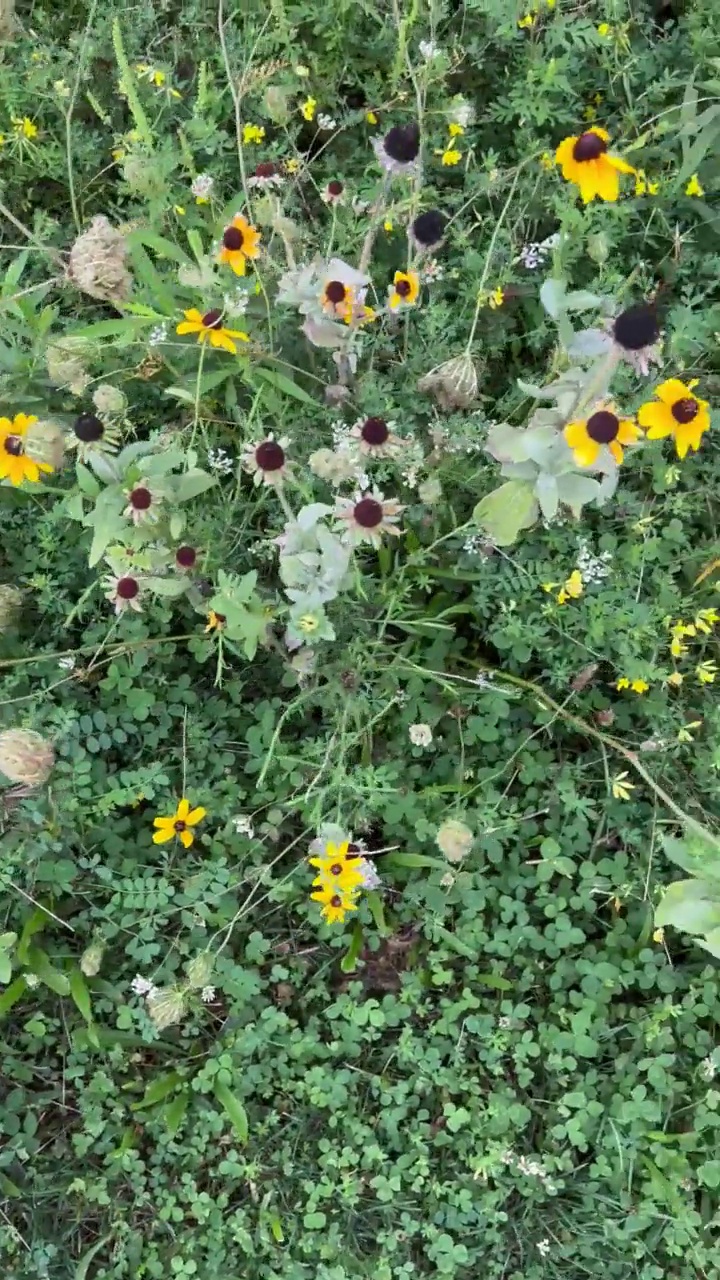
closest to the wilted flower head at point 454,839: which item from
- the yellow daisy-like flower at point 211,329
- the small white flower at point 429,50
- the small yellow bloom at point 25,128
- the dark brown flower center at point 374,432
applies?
the dark brown flower center at point 374,432

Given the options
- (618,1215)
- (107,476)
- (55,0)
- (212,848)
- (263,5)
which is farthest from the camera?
(55,0)

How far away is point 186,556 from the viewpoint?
59.9 inches

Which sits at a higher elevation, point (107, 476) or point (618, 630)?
point (107, 476)

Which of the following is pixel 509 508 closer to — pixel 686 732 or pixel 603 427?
pixel 603 427

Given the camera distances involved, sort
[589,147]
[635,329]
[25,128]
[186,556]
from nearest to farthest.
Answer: [635,329], [589,147], [186,556], [25,128]

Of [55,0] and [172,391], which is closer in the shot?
[172,391]

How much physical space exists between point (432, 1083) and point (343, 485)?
3.74 ft

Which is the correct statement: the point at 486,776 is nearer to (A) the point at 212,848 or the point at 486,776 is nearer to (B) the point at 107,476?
(A) the point at 212,848

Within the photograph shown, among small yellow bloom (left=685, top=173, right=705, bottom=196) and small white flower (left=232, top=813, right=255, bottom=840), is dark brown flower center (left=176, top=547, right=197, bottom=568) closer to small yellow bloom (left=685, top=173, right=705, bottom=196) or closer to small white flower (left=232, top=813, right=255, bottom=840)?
small white flower (left=232, top=813, right=255, bottom=840)

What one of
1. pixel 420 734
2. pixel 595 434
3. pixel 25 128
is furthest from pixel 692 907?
pixel 25 128

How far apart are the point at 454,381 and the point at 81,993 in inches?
51.2

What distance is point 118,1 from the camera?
2201 millimetres

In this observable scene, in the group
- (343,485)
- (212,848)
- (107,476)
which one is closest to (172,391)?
(107,476)

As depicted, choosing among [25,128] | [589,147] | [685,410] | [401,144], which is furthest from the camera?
[25,128]
